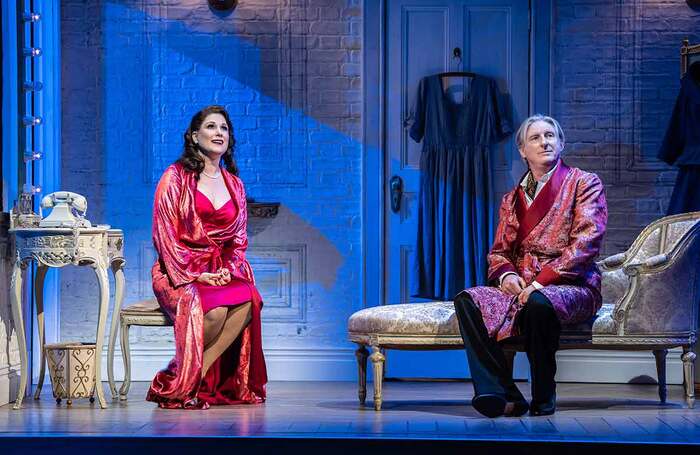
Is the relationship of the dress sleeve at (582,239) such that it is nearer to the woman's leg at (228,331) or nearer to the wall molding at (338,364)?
the woman's leg at (228,331)

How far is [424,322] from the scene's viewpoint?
15.6 feet

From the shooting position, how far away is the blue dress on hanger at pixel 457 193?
6113mm

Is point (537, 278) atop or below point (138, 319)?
atop

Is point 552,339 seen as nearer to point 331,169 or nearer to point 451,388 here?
point 451,388

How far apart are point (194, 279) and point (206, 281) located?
6cm

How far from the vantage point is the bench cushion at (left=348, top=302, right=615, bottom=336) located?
474cm

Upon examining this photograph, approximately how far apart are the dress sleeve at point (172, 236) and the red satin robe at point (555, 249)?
52.3 inches

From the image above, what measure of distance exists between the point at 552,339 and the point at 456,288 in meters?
1.58

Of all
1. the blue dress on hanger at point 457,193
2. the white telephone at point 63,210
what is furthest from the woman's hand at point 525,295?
the white telephone at point 63,210

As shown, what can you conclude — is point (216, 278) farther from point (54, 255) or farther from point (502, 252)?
point (502, 252)

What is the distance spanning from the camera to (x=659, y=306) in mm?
4801

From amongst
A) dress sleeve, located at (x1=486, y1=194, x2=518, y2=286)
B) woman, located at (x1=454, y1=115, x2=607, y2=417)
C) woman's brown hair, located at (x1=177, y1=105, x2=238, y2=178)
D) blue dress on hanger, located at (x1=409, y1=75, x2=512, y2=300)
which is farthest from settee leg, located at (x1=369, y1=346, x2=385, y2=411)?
blue dress on hanger, located at (x1=409, y1=75, x2=512, y2=300)

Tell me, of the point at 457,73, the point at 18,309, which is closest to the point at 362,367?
the point at 18,309

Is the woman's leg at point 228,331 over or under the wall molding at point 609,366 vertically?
over
